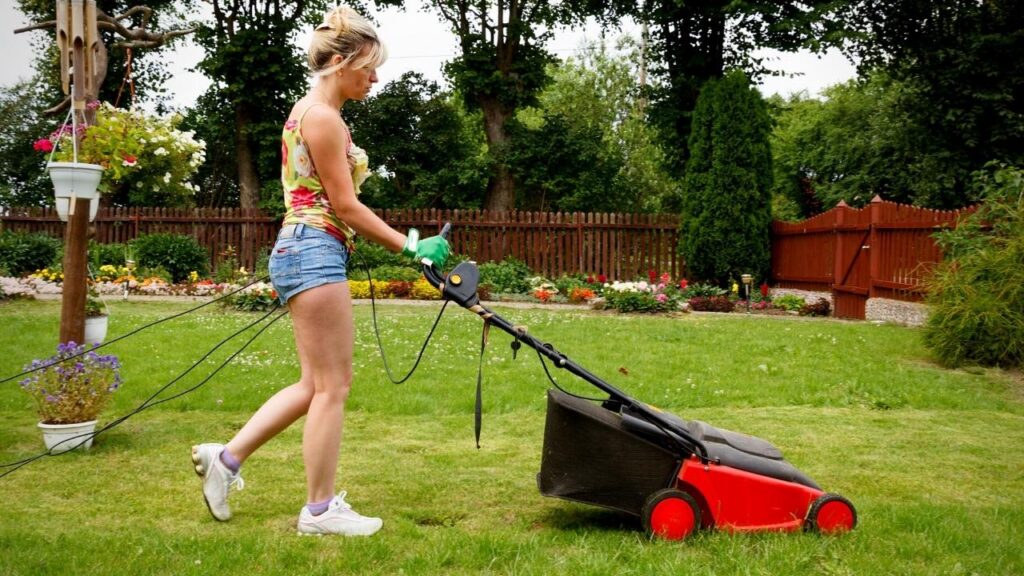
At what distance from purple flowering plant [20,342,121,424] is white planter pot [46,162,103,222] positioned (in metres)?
0.87

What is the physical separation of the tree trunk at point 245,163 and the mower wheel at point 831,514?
2219cm

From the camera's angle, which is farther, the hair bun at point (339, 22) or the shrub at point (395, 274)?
the shrub at point (395, 274)

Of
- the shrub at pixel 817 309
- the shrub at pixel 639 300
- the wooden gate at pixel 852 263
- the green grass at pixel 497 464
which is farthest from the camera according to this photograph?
the shrub at pixel 817 309

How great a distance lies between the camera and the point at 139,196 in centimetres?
2239

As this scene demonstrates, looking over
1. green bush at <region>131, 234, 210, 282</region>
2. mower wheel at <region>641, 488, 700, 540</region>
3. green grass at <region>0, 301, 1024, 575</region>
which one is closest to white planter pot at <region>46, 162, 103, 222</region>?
green grass at <region>0, 301, 1024, 575</region>

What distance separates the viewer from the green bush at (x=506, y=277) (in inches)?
651

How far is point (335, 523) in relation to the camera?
11.1 ft

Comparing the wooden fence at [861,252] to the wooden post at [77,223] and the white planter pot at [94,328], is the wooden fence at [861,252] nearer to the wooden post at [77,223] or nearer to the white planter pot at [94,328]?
the white planter pot at [94,328]

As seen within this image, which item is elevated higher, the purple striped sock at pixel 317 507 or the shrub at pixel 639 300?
the shrub at pixel 639 300

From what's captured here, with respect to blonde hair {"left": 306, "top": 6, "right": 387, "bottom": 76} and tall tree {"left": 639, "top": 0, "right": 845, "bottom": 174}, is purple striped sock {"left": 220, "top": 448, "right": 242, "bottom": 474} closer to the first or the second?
blonde hair {"left": 306, "top": 6, "right": 387, "bottom": 76}

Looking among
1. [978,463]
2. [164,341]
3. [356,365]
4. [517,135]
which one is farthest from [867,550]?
[517,135]

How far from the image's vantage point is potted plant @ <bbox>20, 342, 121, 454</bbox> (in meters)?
4.80

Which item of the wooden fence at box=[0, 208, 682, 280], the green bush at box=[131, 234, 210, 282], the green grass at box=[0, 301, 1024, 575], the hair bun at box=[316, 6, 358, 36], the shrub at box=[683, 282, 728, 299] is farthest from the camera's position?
the wooden fence at box=[0, 208, 682, 280]

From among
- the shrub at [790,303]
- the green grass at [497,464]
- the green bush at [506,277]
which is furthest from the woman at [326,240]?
the green bush at [506,277]
